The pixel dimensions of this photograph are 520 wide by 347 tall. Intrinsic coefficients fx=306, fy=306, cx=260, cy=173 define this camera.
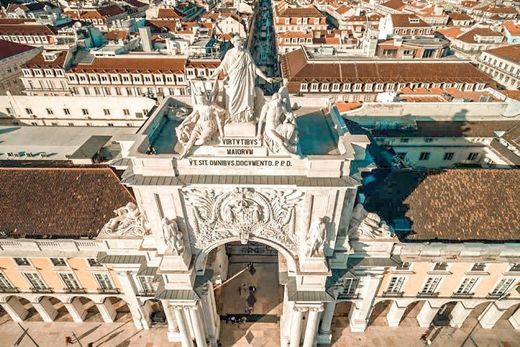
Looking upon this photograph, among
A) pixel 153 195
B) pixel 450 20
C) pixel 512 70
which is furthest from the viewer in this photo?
pixel 450 20

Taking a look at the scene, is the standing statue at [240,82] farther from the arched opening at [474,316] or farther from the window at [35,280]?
the arched opening at [474,316]

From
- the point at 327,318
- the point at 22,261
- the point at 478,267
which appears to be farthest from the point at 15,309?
the point at 478,267

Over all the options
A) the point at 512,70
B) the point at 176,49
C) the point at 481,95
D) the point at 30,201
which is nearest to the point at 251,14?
the point at 176,49

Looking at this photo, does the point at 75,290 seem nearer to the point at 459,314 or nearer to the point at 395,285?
the point at 395,285

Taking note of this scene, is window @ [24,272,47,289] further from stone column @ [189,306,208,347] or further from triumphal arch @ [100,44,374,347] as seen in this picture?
stone column @ [189,306,208,347]

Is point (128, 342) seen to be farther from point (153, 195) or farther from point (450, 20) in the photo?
point (450, 20)

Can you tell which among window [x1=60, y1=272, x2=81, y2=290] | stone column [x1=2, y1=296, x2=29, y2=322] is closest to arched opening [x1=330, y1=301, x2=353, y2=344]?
window [x1=60, y1=272, x2=81, y2=290]
